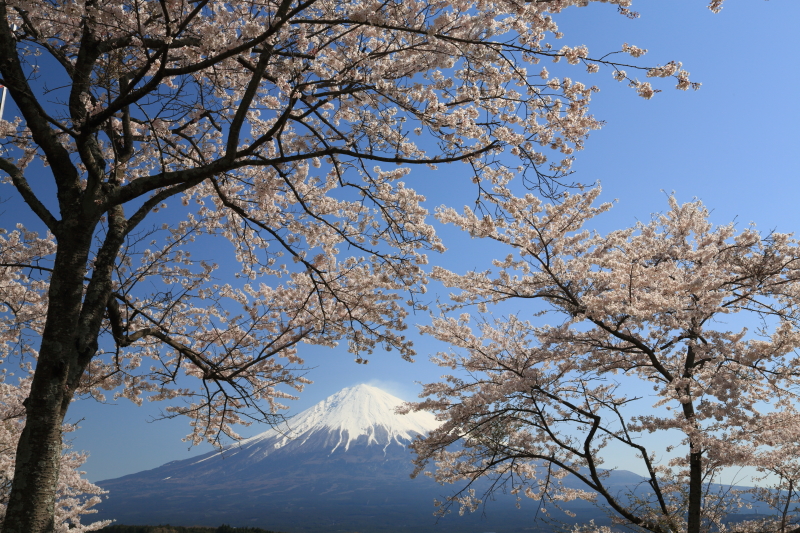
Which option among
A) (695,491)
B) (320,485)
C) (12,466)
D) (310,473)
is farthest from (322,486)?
(695,491)

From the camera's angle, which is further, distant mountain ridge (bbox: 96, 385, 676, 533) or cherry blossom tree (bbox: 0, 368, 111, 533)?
distant mountain ridge (bbox: 96, 385, 676, 533)

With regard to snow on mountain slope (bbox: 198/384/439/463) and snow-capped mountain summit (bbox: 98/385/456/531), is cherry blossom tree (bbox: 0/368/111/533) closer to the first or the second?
snow-capped mountain summit (bbox: 98/385/456/531)

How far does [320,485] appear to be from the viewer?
467 ft

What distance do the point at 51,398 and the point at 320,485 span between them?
15796 centimetres

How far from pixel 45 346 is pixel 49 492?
1006mm

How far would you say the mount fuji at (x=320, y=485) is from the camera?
93.4 m

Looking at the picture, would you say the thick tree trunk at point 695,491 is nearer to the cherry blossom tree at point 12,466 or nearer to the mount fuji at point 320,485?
the cherry blossom tree at point 12,466

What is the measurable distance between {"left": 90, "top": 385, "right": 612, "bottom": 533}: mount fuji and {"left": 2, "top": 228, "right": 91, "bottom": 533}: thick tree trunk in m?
87.1

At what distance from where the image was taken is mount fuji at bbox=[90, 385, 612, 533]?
93438 millimetres

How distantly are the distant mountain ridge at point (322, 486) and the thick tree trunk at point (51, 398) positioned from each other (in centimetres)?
→ 8616

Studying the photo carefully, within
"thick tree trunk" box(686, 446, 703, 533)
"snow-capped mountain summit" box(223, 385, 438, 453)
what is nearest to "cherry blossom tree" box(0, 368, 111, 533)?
"thick tree trunk" box(686, 446, 703, 533)

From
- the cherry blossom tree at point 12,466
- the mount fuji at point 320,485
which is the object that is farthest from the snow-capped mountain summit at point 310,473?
the cherry blossom tree at point 12,466

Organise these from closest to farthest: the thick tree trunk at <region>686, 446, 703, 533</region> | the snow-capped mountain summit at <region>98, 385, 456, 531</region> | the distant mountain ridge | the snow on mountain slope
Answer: the thick tree trunk at <region>686, 446, 703, 533</region> < the distant mountain ridge < the snow-capped mountain summit at <region>98, 385, 456, 531</region> < the snow on mountain slope

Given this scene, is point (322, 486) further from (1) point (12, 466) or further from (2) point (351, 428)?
(1) point (12, 466)
